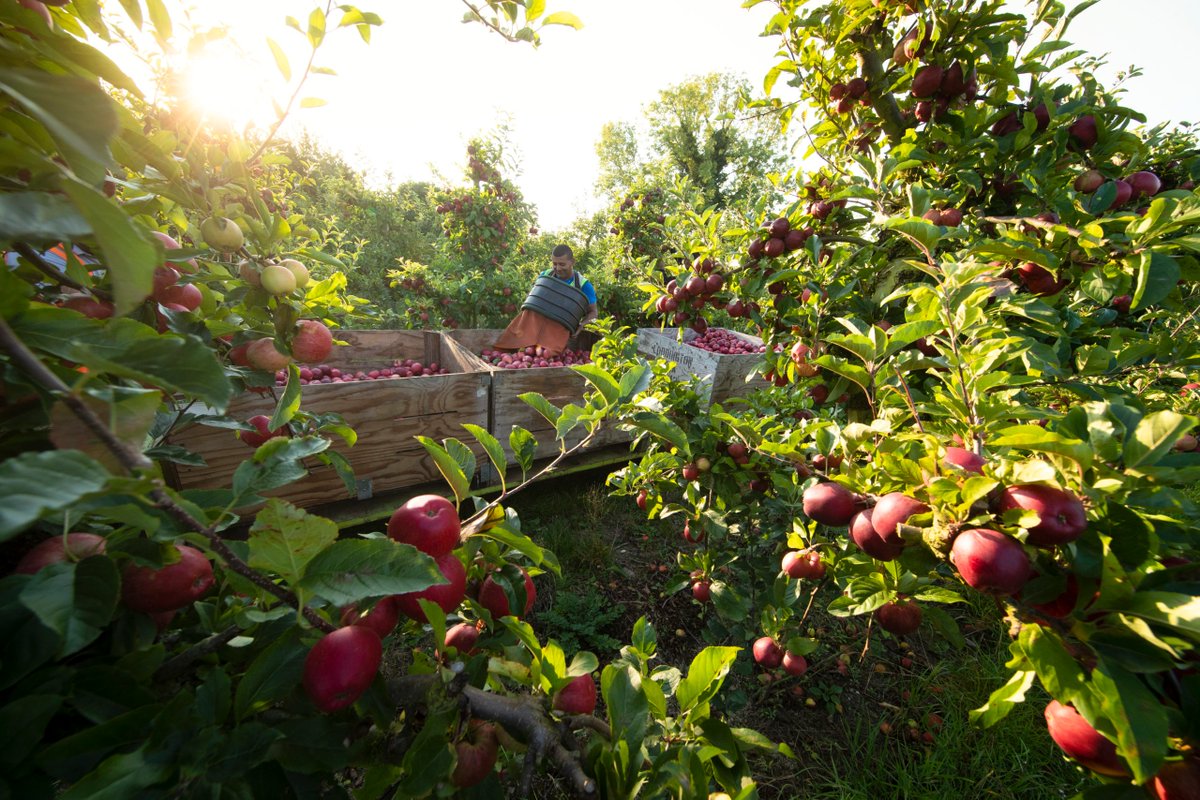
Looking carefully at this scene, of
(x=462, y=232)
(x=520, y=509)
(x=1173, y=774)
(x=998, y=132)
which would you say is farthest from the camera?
(x=462, y=232)

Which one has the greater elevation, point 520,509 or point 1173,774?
point 1173,774

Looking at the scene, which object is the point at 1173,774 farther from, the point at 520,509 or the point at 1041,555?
the point at 520,509

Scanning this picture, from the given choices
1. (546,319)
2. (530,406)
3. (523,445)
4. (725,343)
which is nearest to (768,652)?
(523,445)

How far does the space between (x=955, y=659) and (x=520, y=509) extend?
2.14 metres

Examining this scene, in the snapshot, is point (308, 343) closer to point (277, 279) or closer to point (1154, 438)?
point (277, 279)

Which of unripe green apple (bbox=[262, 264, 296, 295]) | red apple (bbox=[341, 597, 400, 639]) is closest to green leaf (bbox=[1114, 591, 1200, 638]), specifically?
red apple (bbox=[341, 597, 400, 639])

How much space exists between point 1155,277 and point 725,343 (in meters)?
3.49

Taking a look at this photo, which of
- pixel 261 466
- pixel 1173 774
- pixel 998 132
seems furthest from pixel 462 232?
pixel 1173 774

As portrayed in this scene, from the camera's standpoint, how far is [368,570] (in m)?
0.41

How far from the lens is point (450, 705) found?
1.55ft

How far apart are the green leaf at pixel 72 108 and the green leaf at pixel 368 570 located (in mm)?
316

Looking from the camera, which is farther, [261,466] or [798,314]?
[798,314]

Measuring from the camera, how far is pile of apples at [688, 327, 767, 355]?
4.10 metres

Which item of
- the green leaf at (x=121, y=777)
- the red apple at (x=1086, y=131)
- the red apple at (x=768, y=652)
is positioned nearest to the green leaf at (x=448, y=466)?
the green leaf at (x=121, y=777)
